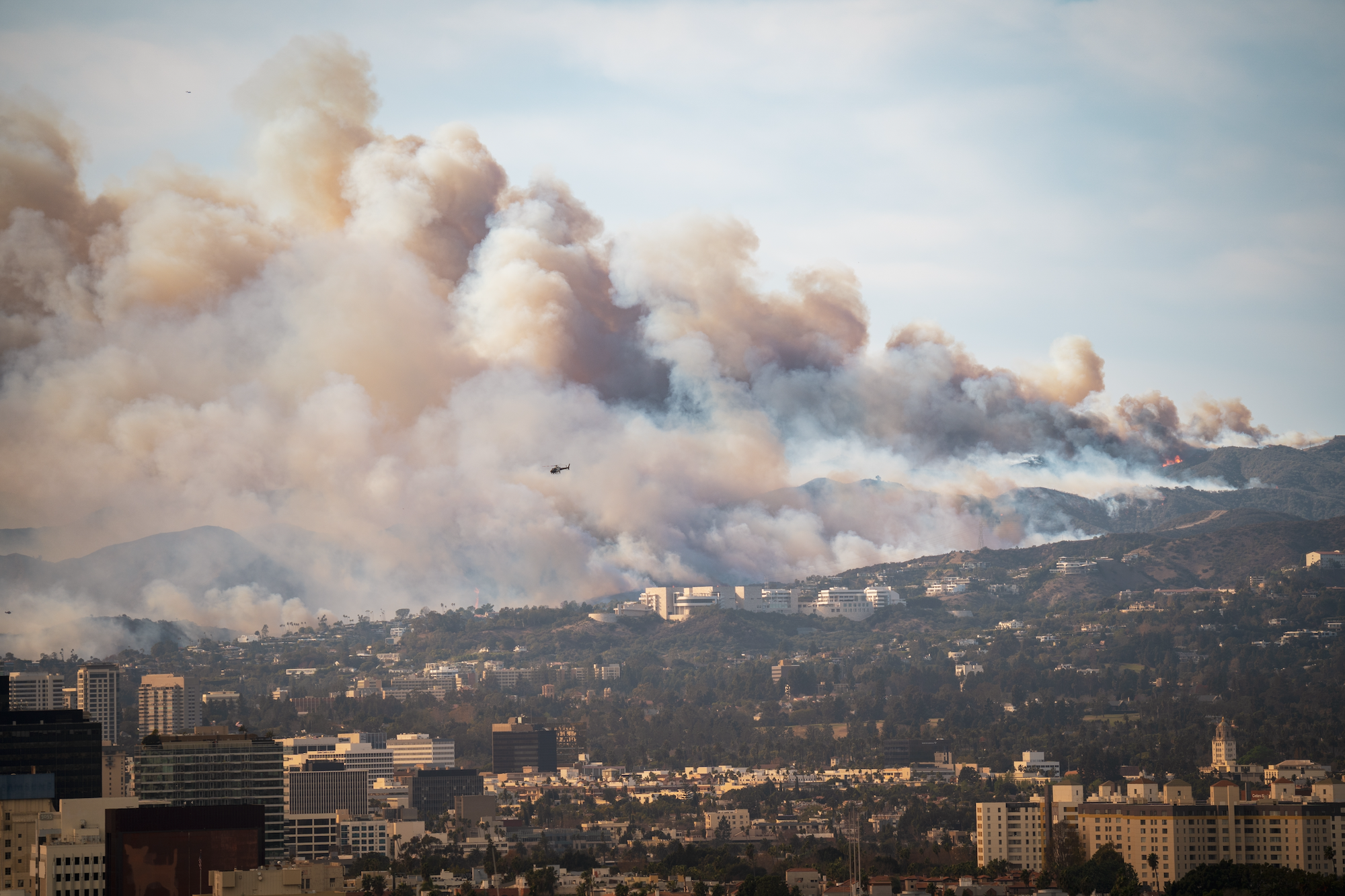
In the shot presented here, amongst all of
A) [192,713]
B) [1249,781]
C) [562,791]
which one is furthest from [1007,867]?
[192,713]

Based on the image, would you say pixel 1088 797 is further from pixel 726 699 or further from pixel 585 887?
pixel 726 699

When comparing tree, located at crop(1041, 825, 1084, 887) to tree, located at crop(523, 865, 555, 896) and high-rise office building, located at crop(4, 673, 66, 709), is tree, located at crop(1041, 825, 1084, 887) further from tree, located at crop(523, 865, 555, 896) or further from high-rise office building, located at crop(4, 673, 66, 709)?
high-rise office building, located at crop(4, 673, 66, 709)

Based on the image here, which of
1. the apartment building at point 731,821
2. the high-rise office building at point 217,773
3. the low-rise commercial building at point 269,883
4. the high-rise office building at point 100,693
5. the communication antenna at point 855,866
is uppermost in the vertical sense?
the high-rise office building at point 100,693

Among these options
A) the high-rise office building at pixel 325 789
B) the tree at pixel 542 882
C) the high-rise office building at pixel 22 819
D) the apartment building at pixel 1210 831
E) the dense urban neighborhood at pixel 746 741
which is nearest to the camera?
the high-rise office building at pixel 22 819

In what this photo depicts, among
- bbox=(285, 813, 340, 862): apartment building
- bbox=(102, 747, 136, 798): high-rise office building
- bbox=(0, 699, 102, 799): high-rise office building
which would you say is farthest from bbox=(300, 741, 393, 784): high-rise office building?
bbox=(0, 699, 102, 799): high-rise office building

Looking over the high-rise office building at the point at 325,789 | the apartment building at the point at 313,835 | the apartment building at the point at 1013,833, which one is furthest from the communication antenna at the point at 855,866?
the high-rise office building at the point at 325,789

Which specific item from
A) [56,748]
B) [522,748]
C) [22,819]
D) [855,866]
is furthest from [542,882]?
[522,748]

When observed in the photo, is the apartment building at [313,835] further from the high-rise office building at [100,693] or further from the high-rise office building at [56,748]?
the high-rise office building at [100,693]
